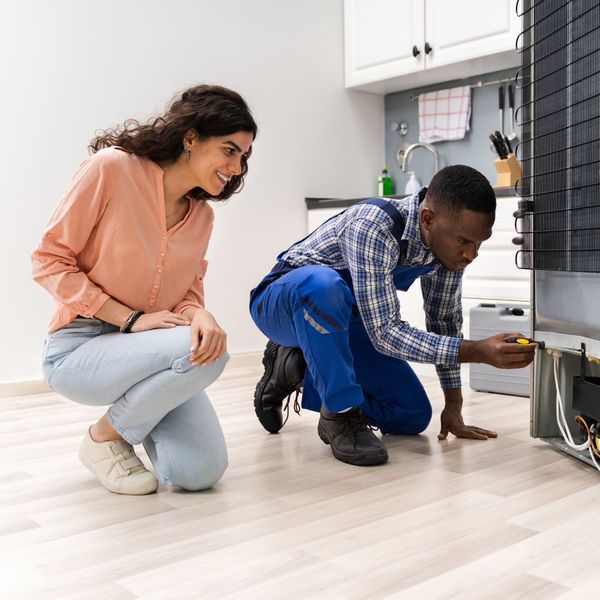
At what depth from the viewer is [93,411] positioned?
9.04 ft

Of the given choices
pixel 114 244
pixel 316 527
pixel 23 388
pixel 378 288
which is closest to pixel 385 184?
pixel 23 388

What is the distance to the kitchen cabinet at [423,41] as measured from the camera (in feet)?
11.4

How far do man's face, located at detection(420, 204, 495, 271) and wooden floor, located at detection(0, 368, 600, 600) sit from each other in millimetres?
514

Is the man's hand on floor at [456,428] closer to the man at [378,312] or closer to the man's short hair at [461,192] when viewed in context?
the man at [378,312]

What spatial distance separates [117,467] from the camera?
179 centimetres

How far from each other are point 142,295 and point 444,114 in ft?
8.75

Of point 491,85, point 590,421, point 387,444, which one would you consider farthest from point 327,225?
point 491,85

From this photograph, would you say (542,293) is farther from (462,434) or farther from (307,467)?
(307,467)

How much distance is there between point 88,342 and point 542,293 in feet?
3.65

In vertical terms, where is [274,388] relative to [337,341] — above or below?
below

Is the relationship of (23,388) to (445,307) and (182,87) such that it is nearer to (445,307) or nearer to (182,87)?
(182,87)

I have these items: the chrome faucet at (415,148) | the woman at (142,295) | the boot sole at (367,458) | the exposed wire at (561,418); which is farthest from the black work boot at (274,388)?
the chrome faucet at (415,148)

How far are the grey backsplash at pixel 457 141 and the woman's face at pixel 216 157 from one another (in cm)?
231

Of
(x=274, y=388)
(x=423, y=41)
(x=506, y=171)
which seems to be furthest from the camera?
(x=423, y=41)
